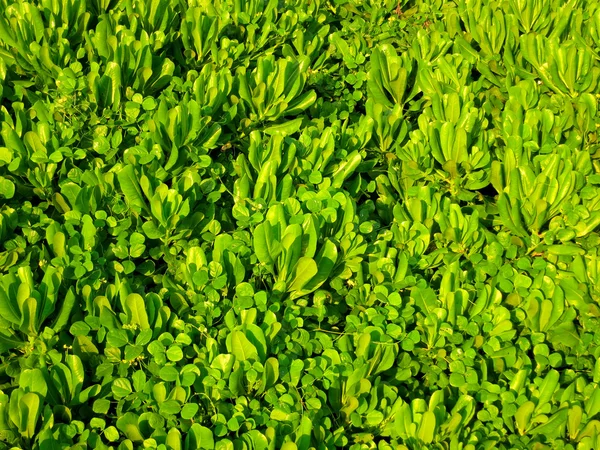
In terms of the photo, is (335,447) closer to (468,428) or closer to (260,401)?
(260,401)

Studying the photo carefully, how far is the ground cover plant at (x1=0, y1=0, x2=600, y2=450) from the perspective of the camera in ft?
6.93

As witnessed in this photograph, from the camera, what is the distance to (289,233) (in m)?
2.31

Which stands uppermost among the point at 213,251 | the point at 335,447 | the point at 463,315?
the point at 213,251

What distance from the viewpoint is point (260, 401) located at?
217cm

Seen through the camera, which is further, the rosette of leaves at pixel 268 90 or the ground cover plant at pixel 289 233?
the rosette of leaves at pixel 268 90

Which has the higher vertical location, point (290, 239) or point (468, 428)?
point (290, 239)

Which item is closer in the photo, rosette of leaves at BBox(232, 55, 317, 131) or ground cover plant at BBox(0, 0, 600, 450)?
ground cover plant at BBox(0, 0, 600, 450)

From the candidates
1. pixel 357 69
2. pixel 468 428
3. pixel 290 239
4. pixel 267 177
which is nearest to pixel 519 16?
pixel 357 69

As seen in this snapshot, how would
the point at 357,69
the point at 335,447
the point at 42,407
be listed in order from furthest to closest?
the point at 357,69, the point at 335,447, the point at 42,407

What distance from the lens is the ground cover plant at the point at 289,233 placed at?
2111 millimetres

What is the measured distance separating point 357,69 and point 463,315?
1.56m

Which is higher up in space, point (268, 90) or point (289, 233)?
point (268, 90)

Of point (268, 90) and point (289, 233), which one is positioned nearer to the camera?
point (289, 233)

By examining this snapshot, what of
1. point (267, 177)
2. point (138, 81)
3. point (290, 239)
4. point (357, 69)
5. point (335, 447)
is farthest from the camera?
point (357, 69)
